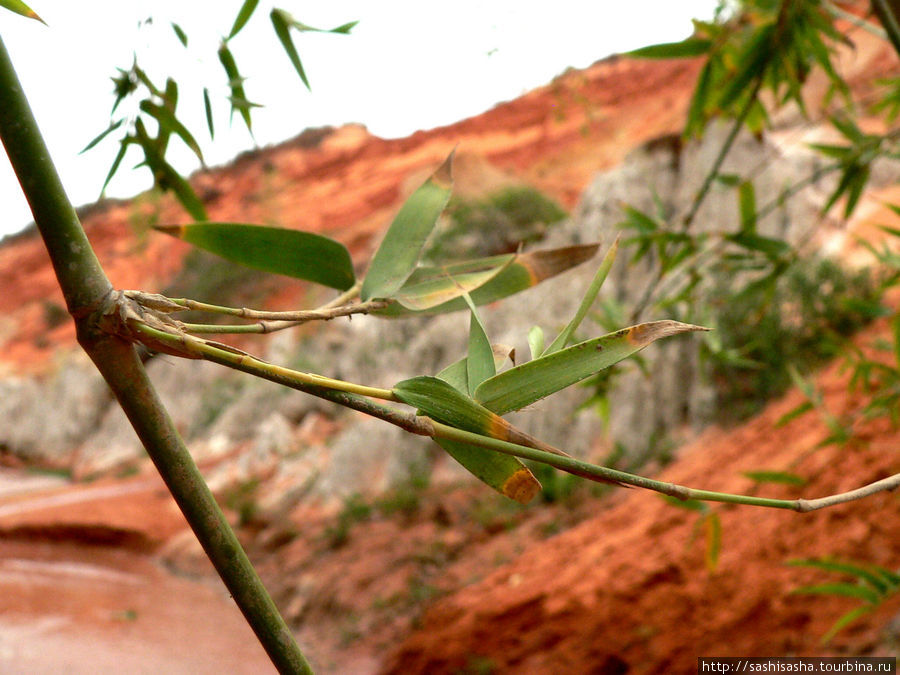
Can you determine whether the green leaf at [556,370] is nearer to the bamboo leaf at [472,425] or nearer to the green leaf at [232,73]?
the bamboo leaf at [472,425]

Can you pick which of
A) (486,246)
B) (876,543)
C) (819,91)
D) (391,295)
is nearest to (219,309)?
(391,295)

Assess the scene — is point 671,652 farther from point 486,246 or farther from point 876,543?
point 486,246

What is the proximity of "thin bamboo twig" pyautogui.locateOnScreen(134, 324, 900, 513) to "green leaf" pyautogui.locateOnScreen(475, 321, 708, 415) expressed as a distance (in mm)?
32

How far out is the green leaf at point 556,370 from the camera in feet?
0.98

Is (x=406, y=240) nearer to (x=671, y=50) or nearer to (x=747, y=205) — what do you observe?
(x=671, y=50)

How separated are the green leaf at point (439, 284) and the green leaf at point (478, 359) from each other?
0.04 metres

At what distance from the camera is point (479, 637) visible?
2545 mm

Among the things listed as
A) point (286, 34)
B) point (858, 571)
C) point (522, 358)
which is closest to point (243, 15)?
point (286, 34)

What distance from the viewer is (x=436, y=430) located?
28 centimetres

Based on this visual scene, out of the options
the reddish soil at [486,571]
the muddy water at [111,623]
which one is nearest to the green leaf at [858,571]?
the reddish soil at [486,571]

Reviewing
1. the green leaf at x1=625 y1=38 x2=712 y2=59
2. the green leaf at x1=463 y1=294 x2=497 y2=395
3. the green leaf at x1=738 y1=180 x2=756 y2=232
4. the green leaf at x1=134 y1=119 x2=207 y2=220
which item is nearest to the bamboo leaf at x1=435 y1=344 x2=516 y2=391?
the green leaf at x1=463 y1=294 x2=497 y2=395

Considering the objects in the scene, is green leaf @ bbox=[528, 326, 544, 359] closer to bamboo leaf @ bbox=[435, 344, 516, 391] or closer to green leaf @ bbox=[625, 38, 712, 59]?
bamboo leaf @ bbox=[435, 344, 516, 391]

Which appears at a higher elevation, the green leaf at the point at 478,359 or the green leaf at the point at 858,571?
the green leaf at the point at 478,359

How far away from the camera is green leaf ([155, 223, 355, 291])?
1.13 ft
